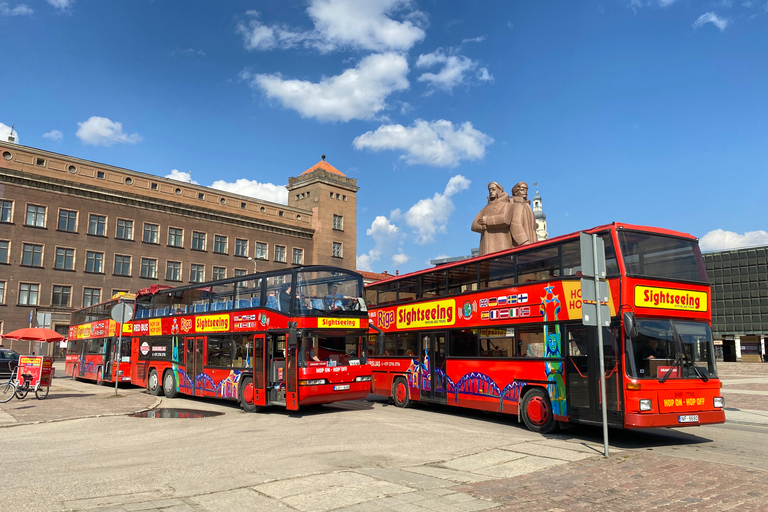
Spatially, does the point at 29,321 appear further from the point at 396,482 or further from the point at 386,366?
the point at 396,482

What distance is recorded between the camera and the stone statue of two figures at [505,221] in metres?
20.5

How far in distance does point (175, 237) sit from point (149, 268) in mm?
4544

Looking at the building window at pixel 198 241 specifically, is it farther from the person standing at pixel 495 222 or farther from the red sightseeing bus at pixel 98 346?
the person standing at pixel 495 222

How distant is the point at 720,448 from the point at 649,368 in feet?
6.43

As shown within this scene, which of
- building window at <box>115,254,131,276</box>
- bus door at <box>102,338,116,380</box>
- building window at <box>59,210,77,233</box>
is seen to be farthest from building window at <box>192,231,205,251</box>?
bus door at <box>102,338,116,380</box>

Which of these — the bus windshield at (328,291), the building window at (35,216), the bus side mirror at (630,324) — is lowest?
the bus side mirror at (630,324)

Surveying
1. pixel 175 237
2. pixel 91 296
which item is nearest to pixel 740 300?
pixel 175 237

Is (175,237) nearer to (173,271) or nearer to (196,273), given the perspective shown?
(173,271)

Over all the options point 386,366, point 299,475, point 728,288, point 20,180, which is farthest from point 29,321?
point 728,288

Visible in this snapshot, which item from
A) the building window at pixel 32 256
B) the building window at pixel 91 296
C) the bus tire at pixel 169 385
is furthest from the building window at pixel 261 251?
the bus tire at pixel 169 385

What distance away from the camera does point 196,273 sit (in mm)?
64000

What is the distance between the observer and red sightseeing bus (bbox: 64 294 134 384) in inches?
1032

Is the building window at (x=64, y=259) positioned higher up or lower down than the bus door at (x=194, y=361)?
higher up

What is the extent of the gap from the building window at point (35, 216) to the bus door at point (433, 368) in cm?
4776
